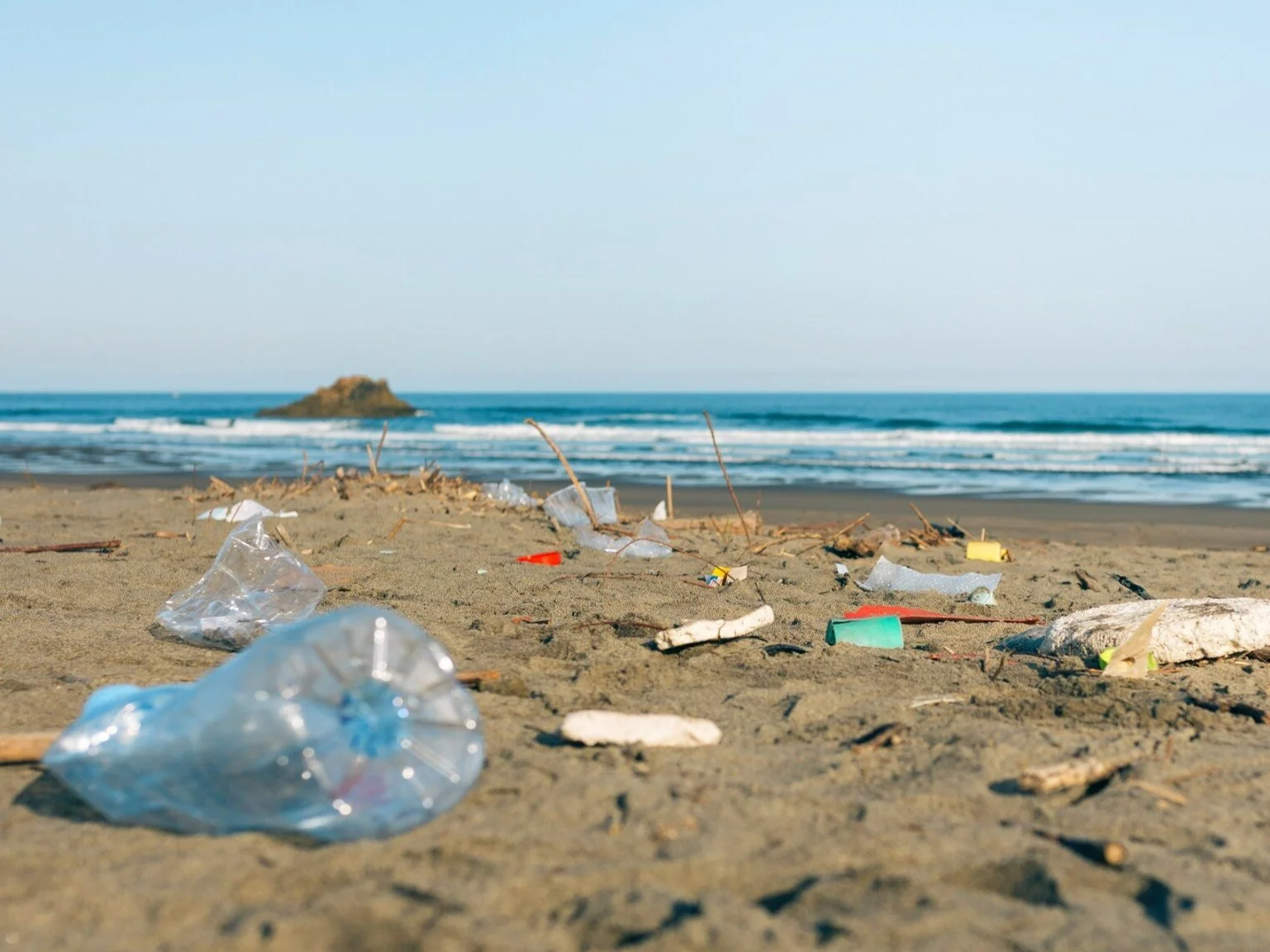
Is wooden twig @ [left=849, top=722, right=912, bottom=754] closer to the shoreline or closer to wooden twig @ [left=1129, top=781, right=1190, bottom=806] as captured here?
wooden twig @ [left=1129, top=781, right=1190, bottom=806]

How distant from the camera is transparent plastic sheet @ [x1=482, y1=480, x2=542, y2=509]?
7506 millimetres

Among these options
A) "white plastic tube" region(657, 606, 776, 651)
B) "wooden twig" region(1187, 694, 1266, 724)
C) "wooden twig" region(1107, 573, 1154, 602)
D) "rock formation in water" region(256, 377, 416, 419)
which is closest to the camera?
"wooden twig" region(1187, 694, 1266, 724)

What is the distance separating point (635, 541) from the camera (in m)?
5.43

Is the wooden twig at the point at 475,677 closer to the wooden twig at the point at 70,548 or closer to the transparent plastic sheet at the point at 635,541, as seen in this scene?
the transparent plastic sheet at the point at 635,541

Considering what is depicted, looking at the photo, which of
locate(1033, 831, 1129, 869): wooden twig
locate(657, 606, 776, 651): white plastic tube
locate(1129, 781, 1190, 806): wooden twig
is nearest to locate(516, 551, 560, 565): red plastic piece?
locate(657, 606, 776, 651): white plastic tube

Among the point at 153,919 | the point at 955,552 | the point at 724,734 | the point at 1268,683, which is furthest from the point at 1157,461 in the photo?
the point at 153,919

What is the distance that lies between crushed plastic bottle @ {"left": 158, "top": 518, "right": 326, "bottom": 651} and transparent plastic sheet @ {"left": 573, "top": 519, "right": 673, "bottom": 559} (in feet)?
6.05

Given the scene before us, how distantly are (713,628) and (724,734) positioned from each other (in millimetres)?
850

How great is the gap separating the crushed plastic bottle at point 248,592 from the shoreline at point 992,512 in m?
4.51

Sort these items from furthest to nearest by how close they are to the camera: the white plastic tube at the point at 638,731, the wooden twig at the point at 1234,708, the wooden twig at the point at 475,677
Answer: the wooden twig at the point at 475,677 < the wooden twig at the point at 1234,708 < the white plastic tube at the point at 638,731

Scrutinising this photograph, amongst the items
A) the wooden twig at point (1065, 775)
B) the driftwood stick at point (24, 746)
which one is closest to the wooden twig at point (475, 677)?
the driftwood stick at point (24, 746)

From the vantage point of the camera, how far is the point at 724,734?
2436mm

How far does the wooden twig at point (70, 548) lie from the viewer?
514cm

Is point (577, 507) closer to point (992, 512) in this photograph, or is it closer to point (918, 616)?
point (918, 616)
